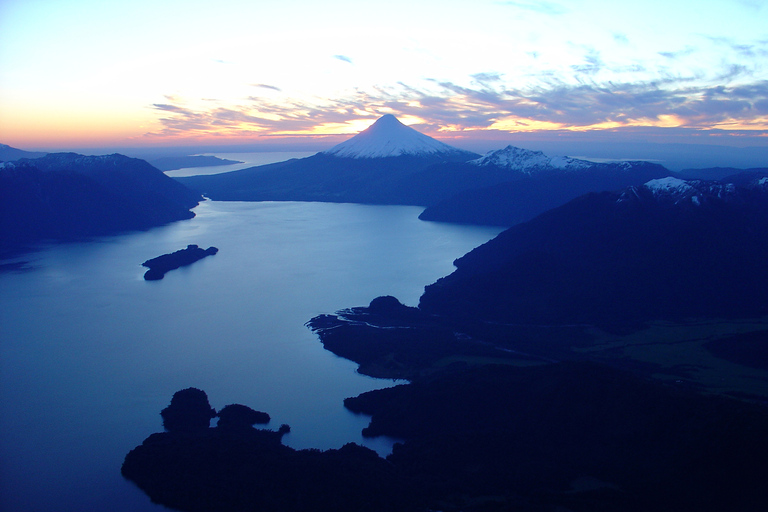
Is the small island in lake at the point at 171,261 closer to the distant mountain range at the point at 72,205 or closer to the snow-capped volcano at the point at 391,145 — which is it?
the distant mountain range at the point at 72,205

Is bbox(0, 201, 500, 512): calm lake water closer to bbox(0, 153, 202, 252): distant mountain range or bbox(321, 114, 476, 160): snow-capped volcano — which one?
bbox(0, 153, 202, 252): distant mountain range

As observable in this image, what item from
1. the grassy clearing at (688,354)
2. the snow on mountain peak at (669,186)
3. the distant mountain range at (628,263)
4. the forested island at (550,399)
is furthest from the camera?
the snow on mountain peak at (669,186)

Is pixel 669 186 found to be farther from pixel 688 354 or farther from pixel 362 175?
pixel 362 175

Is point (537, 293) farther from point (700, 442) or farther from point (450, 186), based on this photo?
point (450, 186)

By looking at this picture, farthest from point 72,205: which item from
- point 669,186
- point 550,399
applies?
point 550,399

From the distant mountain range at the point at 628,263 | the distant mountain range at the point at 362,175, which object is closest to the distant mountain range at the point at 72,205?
the distant mountain range at the point at 362,175

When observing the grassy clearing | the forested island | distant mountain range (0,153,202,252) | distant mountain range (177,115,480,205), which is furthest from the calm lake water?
distant mountain range (177,115,480,205)
